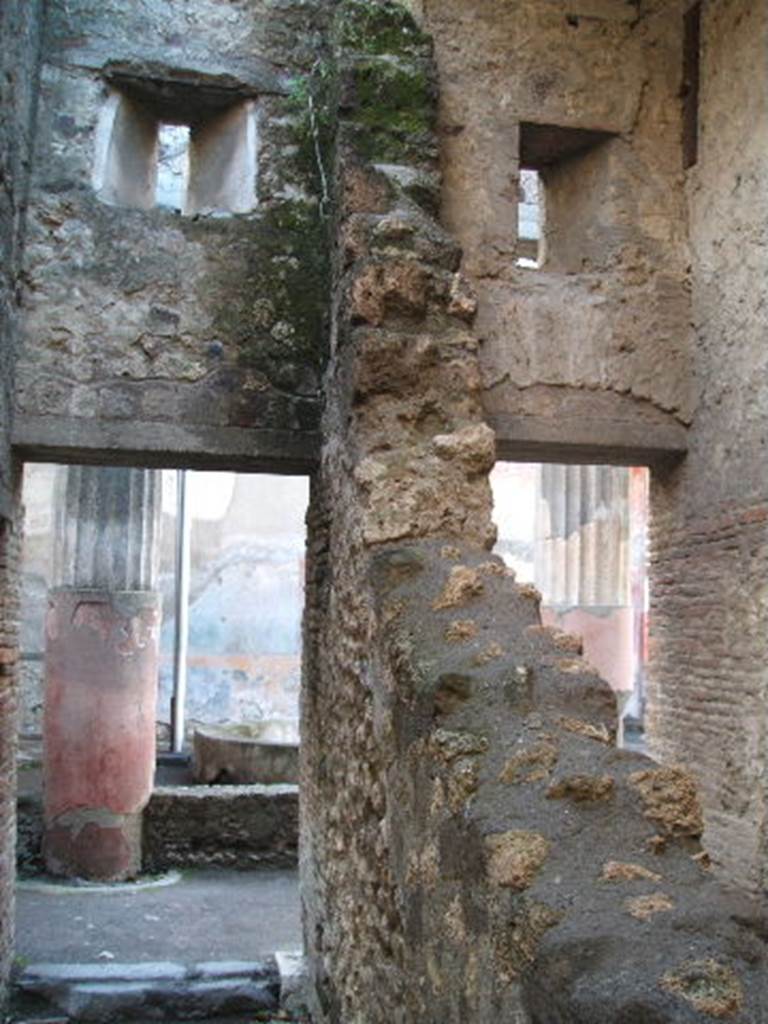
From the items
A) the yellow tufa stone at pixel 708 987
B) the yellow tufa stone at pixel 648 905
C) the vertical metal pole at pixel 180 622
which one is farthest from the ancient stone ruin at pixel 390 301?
the vertical metal pole at pixel 180 622

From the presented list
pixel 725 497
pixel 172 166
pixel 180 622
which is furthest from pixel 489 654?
pixel 180 622

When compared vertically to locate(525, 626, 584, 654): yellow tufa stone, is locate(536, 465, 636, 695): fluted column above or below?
above

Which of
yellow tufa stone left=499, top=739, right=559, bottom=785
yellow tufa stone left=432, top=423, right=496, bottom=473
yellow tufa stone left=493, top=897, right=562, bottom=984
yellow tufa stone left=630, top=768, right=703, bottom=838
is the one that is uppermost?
yellow tufa stone left=432, top=423, right=496, bottom=473

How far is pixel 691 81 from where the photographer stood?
233 inches

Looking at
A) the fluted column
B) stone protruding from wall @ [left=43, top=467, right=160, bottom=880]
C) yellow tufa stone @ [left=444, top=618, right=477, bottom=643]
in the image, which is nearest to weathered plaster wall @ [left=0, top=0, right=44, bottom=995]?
yellow tufa stone @ [left=444, top=618, right=477, bottom=643]

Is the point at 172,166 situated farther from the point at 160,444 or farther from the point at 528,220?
the point at 160,444

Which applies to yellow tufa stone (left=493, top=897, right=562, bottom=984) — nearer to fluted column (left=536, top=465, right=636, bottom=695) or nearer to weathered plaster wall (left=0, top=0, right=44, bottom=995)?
weathered plaster wall (left=0, top=0, right=44, bottom=995)

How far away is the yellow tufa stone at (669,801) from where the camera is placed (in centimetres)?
282

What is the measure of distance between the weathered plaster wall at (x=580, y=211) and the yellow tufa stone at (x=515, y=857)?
3.00 m

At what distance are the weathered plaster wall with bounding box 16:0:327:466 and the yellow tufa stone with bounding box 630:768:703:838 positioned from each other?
9.97 feet

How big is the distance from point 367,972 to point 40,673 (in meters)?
12.3

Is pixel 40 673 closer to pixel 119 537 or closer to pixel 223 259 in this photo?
pixel 119 537

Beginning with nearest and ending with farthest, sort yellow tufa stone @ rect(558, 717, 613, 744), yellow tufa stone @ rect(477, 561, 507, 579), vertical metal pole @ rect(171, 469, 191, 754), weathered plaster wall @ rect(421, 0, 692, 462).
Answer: yellow tufa stone @ rect(558, 717, 613, 744)
yellow tufa stone @ rect(477, 561, 507, 579)
weathered plaster wall @ rect(421, 0, 692, 462)
vertical metal pole @ rect(171, 469, 191, 754)

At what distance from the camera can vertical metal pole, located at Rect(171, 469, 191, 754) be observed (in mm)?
14133
